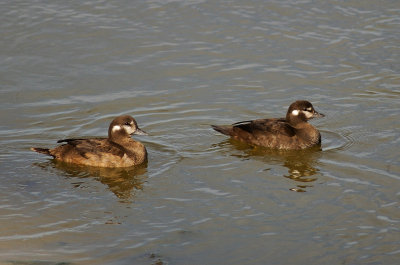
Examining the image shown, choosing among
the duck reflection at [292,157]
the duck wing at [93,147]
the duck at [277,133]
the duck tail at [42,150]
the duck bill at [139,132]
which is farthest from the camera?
the duck at [277,133]

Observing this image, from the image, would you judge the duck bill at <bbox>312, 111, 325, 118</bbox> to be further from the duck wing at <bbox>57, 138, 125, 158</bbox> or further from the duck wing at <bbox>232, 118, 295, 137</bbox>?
the duck wing at <bbox>57, 138, 125, 158</bbox>

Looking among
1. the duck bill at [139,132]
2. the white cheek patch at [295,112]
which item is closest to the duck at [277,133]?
the white cheek patch at [295,112]

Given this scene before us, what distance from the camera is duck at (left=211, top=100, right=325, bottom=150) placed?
14.1 metres

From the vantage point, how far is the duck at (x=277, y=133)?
555 inches

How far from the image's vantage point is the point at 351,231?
10.4m

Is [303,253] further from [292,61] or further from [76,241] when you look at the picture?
[292,61]

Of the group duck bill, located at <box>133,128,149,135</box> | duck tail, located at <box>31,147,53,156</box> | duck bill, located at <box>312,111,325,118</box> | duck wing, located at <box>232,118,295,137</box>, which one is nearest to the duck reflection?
duck wing, located at <box>232,118,295,137</box>

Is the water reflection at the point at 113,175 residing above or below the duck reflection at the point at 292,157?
above

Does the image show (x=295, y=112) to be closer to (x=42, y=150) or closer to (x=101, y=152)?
(x=101, y=152)

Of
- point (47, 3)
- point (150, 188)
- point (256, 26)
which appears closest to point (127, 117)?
point (150, 188)

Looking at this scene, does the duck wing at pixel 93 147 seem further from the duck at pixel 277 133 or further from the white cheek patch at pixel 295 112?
the white cheek patch at pixel 295 112

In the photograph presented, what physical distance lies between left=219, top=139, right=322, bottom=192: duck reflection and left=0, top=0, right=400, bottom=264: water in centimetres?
5

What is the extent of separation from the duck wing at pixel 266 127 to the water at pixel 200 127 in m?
0.42

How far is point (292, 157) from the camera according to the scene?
1393 cm
